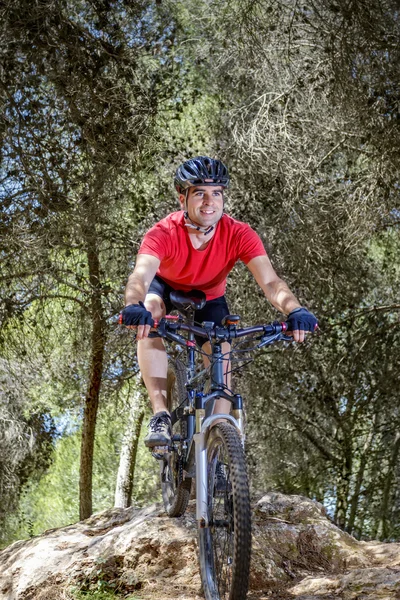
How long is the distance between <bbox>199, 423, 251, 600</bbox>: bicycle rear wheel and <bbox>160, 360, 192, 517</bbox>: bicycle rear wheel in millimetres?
630

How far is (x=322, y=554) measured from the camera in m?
4.95

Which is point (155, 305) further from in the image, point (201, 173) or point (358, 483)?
point (358, 483)

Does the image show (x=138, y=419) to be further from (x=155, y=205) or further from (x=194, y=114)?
(x=194, y=114)

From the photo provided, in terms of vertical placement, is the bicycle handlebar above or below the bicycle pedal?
above

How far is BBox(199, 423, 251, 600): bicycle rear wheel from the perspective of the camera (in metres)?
3.37

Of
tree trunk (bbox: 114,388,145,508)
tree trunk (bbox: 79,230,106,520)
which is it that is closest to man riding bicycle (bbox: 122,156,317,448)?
tree trunk (bbox: 79,230,106,520)

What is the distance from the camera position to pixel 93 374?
33.8 ft

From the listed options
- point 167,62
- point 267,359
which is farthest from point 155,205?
point 267,359

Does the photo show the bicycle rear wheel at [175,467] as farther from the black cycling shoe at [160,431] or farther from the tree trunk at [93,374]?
the tree trunk at [93,374]

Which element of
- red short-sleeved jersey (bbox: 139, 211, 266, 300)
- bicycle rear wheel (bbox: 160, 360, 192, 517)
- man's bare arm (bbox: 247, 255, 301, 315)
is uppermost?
red short-sleeved jersey (bbox: 139, 211, 266, 300)

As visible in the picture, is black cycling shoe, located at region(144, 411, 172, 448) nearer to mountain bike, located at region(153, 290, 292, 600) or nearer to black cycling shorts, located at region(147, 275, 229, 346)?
mountain bike, located at region(153, 290, 292, 600)

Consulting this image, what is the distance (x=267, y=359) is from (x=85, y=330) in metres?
2.52

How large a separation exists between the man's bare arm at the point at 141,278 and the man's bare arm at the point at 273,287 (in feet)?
1.85

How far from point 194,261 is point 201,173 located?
20.3 inches
